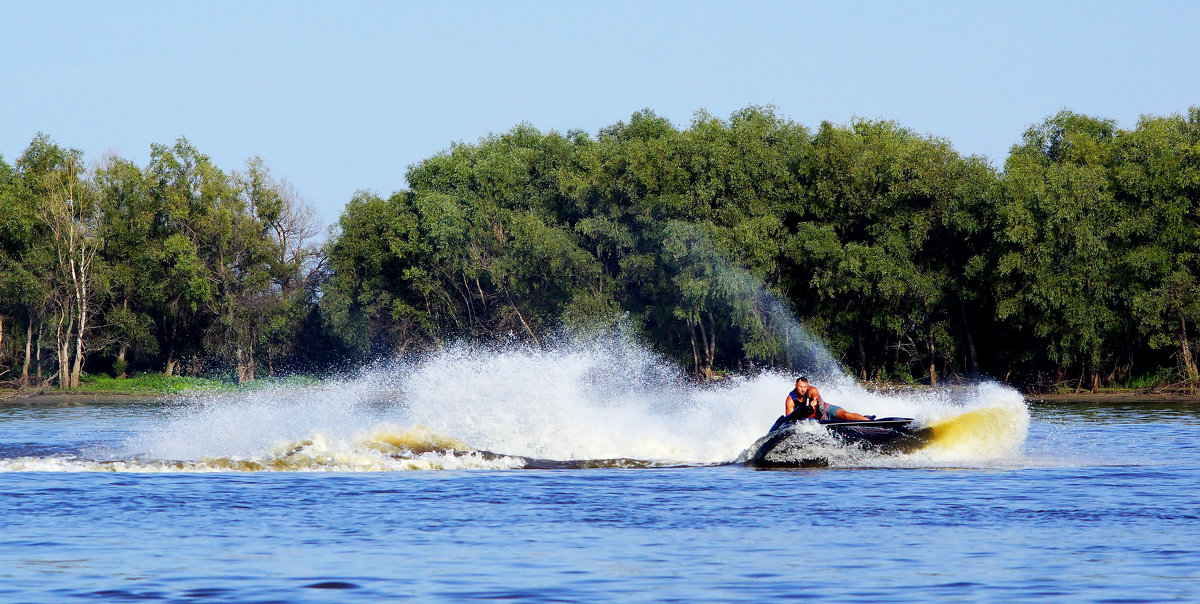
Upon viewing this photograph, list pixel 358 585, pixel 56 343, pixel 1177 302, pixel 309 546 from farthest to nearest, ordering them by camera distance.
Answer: pixel 56 343, pixel 1177 302, pixel 309 546, pixel 358 585

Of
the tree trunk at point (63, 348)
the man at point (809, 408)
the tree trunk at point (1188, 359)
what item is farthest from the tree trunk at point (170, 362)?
the man at point (809, 408)

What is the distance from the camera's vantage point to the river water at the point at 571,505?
1373 centimetres

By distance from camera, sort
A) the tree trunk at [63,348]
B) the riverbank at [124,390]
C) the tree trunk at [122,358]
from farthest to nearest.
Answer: the tree trunk at [122,358]
the tree trunk at [63,348]
the riverbank at [124,390]

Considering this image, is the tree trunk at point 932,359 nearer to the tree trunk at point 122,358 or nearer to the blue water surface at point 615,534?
the blue water surface at point 615,534

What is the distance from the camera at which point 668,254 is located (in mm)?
64875

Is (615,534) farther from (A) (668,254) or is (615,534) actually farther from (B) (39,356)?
(B) (39,356)

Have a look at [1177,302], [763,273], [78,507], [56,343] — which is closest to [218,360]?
[56,343]

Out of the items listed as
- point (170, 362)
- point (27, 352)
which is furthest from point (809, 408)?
point (170, 362)

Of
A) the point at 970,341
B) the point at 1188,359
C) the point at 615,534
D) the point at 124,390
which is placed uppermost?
the point at 970,341

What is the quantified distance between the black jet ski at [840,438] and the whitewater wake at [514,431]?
0.54 ft

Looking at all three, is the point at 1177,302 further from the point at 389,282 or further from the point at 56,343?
the point at 56,343

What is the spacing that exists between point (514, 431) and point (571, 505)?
8.52 meters

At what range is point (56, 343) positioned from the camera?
75.4 metres

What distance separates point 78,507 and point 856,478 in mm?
12315
